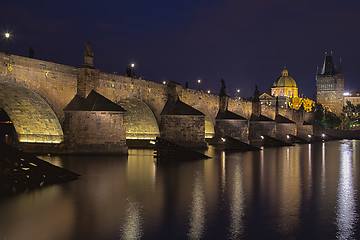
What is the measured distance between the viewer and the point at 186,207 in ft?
36.0

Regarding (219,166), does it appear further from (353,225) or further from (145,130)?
(145,130)

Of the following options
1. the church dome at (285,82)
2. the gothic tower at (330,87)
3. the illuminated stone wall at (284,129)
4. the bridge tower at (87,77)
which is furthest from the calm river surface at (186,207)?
the gothic tower at (330,87)

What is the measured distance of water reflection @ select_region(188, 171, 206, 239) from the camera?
859 cm

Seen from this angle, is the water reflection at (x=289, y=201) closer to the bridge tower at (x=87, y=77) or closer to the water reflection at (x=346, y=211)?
the water reflection at (x=346, y=211)

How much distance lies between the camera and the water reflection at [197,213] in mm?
8594

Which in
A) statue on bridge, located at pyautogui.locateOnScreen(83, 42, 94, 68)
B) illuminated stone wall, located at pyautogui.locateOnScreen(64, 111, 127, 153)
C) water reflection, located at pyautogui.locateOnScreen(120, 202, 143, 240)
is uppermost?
statue on bridge, located at pyautogui.locateOnScreen(83, 42, 94, 68)

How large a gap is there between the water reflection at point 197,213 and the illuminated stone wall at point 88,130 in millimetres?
10726

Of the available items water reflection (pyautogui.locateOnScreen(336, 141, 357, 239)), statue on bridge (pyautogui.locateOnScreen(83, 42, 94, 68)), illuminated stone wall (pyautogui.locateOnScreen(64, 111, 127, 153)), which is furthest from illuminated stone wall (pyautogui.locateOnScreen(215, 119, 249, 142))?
water reflection (pyautogui.locateOnScreen(336, 141, 357, 239))

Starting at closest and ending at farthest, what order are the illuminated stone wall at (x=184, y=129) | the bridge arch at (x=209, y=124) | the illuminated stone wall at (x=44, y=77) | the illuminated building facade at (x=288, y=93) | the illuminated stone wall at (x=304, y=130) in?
the illuminated stone wall at (x=44, y=77), the illuminated stone wall at (x=184, y=129), the bridge arch at (x=209, y=124), the illuminated stone wall at (x=304, y=130), the illuminated building facade at (x=288, y=93)

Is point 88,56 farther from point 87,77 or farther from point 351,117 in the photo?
point 351,117

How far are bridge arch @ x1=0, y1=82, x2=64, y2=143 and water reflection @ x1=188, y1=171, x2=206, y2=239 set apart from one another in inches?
501

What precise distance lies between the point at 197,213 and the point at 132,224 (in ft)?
6.25

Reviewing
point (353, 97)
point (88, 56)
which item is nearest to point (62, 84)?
point (88, 56)

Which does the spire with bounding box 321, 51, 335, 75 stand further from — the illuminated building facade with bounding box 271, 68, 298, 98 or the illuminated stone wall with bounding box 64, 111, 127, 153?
the illuminated stone wall with bounding box 64, 111, 127, 153
